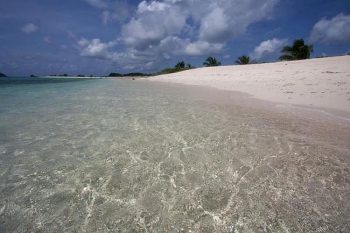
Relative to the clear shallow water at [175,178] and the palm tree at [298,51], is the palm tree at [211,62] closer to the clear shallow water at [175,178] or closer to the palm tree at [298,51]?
the palm tree at [298,51]

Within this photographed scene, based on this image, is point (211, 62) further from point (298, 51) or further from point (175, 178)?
point (175, 178)

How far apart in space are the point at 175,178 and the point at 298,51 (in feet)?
171

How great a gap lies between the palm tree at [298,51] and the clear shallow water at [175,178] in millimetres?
46463

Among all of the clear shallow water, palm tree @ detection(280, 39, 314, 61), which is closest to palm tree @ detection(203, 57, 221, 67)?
palm tree @ detection(280, 39, 314, 61)

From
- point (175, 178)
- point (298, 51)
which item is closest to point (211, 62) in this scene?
point (298, 51)

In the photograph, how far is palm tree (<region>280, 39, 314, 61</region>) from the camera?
46219 millimetres

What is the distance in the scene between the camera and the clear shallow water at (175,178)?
3043 millimetres

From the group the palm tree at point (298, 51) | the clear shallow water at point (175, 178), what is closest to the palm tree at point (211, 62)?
the palm tree at point (298, 51)

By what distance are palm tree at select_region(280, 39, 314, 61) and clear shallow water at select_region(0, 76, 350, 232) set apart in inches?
1829

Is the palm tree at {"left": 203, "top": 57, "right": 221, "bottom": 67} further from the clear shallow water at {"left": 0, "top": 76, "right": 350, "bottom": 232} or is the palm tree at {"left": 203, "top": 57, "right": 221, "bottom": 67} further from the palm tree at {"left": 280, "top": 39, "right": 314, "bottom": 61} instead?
the clear shallow water at {"left": 0, "top": 76, "right": 350, "bottom": 232}

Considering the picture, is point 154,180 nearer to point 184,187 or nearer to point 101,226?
point 184,187

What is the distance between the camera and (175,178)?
4.20 metres

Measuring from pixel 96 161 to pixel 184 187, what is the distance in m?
2.18

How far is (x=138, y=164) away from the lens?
15.6 ft
